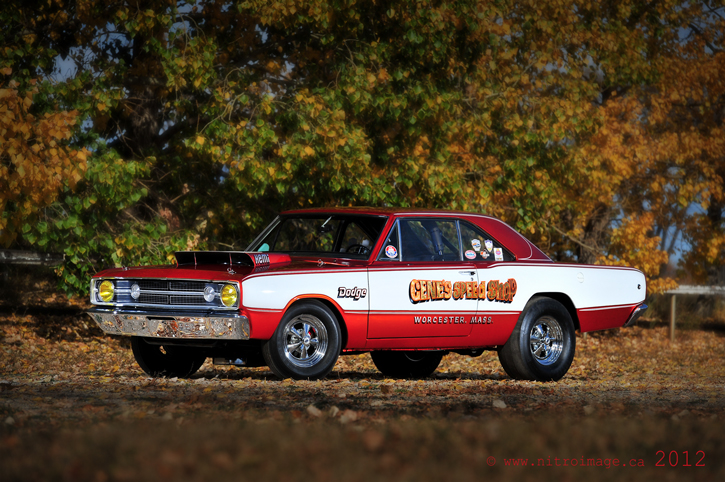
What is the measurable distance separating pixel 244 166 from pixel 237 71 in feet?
5.81

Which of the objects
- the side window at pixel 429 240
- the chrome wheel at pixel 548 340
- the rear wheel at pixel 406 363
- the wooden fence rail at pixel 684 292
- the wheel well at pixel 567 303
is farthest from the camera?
the wooden fence rail at pixel 684 292

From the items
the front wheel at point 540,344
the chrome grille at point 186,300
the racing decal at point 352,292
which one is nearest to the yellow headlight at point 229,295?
the chrome grille at point 186,300

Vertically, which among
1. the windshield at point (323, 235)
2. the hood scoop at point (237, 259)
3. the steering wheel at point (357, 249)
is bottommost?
the hood scoop at point (237, 259)

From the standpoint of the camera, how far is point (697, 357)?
15922 mm

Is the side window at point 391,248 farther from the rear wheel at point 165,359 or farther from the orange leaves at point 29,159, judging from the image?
the orange leaves at point 29,159

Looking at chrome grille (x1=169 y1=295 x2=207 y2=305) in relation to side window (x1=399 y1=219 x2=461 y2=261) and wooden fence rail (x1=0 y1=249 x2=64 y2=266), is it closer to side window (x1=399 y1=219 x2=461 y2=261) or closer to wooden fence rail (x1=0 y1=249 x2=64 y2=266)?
side window (x1=399 y1=219 x2=461 y2=261)

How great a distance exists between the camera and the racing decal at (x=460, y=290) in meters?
9.23

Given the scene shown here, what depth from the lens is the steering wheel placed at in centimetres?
936

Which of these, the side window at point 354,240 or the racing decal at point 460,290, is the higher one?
the side window at point 354,240

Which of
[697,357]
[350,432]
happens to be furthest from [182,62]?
[697,357]

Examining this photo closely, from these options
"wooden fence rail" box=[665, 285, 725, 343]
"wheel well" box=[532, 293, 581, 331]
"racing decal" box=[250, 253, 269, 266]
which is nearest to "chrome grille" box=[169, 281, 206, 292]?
"racing decal" box=[250, 253, 269, 266]

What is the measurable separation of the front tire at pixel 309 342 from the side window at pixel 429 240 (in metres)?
1.20

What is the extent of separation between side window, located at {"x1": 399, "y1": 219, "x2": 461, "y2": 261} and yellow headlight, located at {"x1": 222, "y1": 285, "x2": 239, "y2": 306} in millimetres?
1908

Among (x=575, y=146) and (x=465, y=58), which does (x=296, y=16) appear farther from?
(x=575, y=146)
